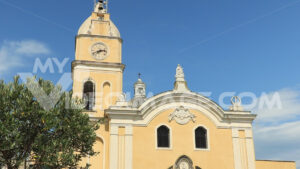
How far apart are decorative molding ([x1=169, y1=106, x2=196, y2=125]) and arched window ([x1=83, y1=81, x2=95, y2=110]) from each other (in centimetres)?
608

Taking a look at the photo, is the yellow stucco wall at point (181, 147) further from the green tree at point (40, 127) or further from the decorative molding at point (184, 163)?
the green tree at point (40, 127)

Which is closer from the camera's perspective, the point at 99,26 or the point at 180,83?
the point at 180,83

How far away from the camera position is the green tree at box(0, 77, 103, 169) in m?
16.7

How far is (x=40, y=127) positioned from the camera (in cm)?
1752

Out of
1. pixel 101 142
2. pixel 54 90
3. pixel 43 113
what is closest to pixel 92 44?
pixel 101 142

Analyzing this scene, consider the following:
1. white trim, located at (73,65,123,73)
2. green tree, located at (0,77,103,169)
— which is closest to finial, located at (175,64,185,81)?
white trim, located at (73,65,123,73)

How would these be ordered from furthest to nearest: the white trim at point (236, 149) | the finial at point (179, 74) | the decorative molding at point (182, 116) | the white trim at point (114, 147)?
the finial at point (179, 74), the decorative molding at point (182, 116), the white trim at point (236, 149), the white trim at point (114, 147)

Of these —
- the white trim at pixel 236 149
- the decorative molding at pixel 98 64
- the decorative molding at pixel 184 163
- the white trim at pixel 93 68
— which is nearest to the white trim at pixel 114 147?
the decorative molding at pixel 184 163

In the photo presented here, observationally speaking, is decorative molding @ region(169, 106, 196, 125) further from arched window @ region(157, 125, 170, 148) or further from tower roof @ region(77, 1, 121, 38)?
tower roof @ region(77, 1, 121, 38)

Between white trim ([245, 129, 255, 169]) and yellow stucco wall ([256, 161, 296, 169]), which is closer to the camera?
white trim ([245, 129, 255, 169])

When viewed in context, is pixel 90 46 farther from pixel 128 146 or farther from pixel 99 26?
pixel 128 146

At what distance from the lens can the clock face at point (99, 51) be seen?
28203 mm

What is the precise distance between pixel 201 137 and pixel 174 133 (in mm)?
1932

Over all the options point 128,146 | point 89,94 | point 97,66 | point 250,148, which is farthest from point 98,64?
point 250,148
